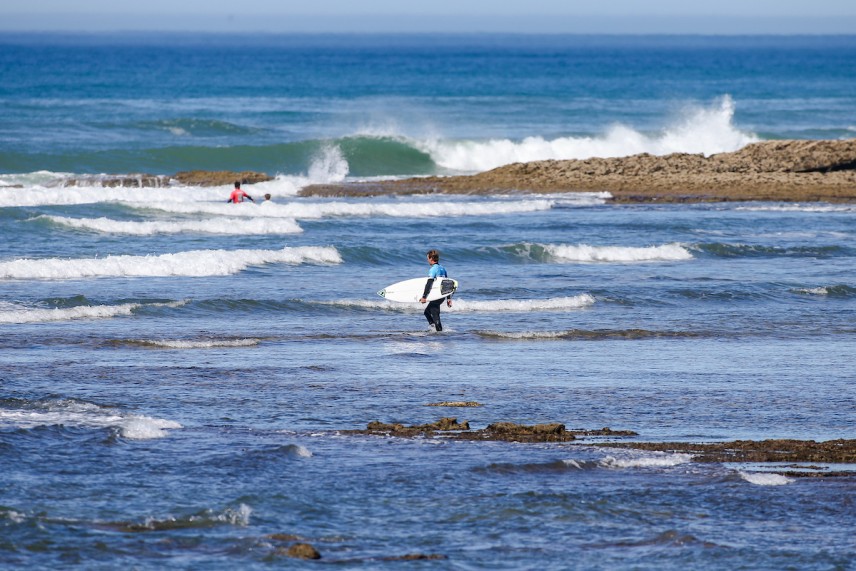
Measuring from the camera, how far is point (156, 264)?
22.8 metres

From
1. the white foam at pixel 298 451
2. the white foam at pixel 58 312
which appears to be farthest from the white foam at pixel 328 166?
the white foam at pixel 298 451

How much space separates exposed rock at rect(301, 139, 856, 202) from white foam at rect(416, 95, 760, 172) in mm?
10618

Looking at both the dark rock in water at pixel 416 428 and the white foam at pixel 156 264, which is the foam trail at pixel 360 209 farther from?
the dark rock in water at pixel 416 428

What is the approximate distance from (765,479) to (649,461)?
93cm

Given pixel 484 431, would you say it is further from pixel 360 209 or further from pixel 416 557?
pixel 360 209

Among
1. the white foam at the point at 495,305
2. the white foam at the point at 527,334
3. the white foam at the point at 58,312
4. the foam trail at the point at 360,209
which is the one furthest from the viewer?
the foam trail at the point at 360,209

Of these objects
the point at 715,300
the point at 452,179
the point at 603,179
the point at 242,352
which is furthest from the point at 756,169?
the point at 242,352

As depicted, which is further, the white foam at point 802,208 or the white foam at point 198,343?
the white foam at point 802,208

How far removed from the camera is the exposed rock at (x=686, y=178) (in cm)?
3519

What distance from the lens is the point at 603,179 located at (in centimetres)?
3719

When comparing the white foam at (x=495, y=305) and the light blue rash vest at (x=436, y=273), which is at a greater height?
the light blue rash vest at (x=436, y=273)

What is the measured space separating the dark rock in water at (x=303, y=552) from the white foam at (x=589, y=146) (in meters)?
40.1

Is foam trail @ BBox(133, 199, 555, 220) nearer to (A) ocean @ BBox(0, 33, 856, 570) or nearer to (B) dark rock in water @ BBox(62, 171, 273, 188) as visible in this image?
(A) ocean @ BBox(0, 33, 856, 570)

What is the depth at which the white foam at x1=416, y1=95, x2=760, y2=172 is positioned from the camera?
49719mm
